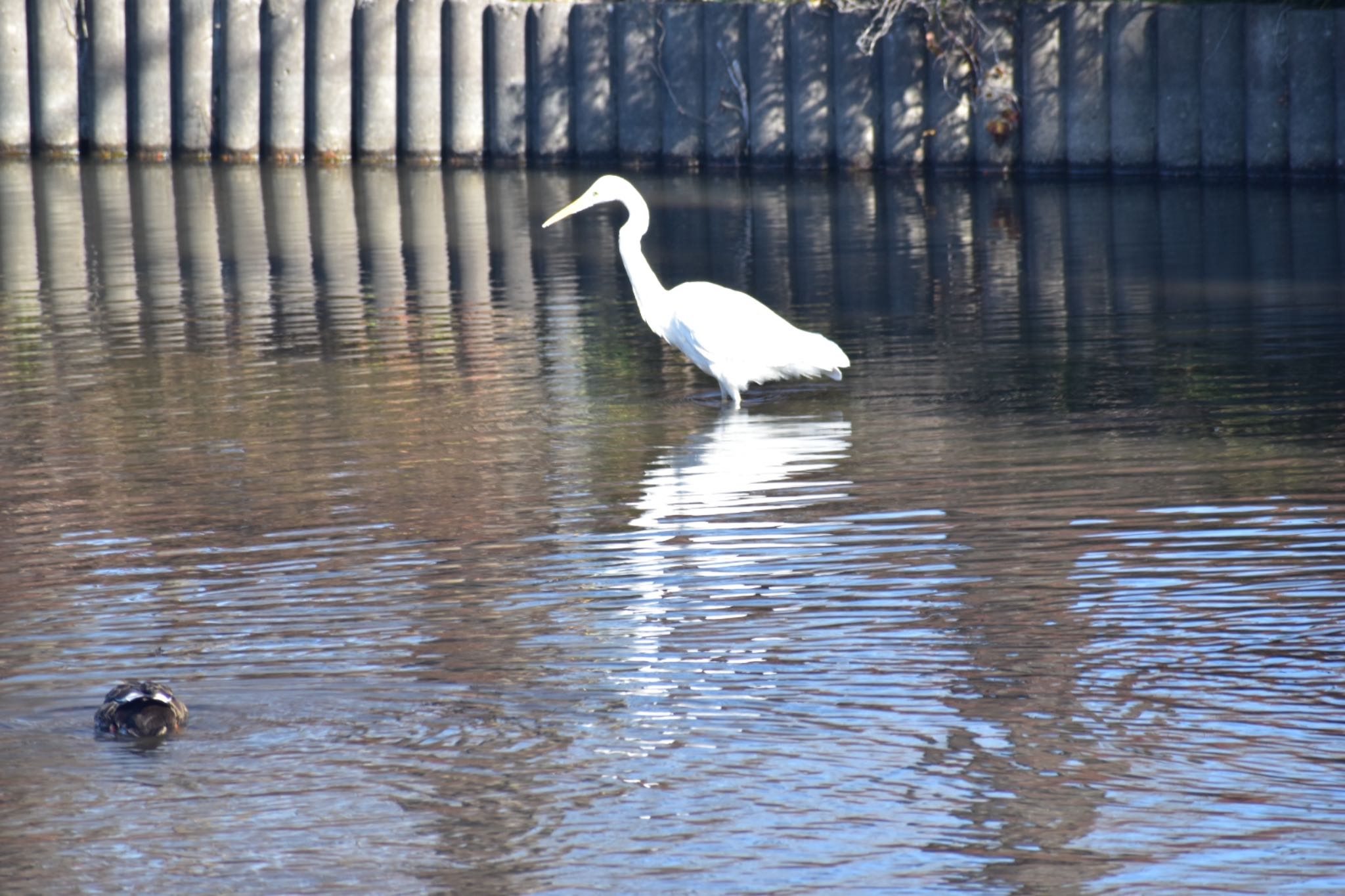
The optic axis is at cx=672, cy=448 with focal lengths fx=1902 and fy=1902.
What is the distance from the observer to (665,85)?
22.3 meters

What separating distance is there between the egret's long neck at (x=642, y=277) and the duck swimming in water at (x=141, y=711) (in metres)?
5.76

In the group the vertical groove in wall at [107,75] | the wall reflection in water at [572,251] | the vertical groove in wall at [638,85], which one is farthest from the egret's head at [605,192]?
the vertical groove in wall at [107,75]

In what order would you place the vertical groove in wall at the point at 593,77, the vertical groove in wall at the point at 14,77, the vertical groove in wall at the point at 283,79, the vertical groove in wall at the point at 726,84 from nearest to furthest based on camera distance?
the vertical groove in wall at the point at 726,84
the vertical groove in wall at the point at 593,77
the vertical groove in wall at the point at 283,79
the vertical groove in wall at the point at 14,77

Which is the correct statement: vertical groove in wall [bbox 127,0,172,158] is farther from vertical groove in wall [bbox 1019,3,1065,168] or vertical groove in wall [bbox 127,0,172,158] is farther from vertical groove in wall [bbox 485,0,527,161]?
vertical groove in wall [bbox 1019,3,1065,168]

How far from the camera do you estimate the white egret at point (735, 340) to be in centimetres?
1077

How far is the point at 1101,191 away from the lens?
19.7m

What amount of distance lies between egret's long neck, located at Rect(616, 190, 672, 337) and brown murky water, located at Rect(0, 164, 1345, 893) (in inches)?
17.4

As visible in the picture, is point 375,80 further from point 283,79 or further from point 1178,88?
point 1178,88

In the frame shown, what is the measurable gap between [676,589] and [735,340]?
3.70m

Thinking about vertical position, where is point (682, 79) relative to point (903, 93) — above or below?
above

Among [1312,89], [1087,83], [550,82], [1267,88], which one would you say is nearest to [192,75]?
[550,82]

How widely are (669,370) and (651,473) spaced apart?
9.09ft

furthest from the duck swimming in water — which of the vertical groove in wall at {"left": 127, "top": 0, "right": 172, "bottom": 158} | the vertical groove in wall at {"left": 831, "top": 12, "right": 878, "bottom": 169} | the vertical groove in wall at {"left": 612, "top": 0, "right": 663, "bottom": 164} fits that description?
the vertical groove in wall at {"left": 127, "top": 0, "right": 172, "bottom": 158}

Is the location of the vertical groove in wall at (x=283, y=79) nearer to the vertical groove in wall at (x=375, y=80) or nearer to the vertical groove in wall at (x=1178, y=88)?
the vertical groove in wall at (x=375, y=80)
